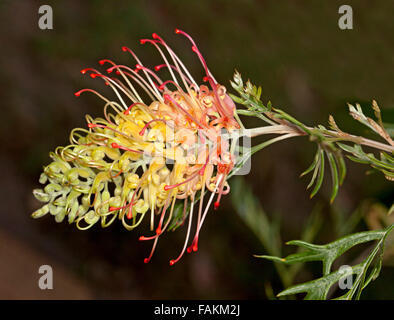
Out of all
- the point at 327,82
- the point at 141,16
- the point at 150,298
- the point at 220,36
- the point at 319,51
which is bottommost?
the point at 150,298

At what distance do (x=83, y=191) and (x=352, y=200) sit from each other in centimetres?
211

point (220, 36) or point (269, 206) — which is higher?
point (220, 36)

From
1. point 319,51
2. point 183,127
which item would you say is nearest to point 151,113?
point 183,127

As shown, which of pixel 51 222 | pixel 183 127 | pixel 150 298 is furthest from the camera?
pixel 51 222

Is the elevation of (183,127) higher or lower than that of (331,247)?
higher

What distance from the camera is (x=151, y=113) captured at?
2.17ft

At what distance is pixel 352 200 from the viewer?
96.0 inches

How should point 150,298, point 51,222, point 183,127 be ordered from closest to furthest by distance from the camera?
point 183,127, point 150,298, point 51,222

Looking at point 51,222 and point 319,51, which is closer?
point 319,51

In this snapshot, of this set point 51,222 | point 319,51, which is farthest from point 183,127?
point 51,222

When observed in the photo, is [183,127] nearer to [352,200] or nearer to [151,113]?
[151,113]

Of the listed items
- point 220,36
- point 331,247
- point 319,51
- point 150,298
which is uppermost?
point 220,36

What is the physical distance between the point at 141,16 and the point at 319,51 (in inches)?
47.2

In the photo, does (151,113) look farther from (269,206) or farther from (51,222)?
(51,222)
